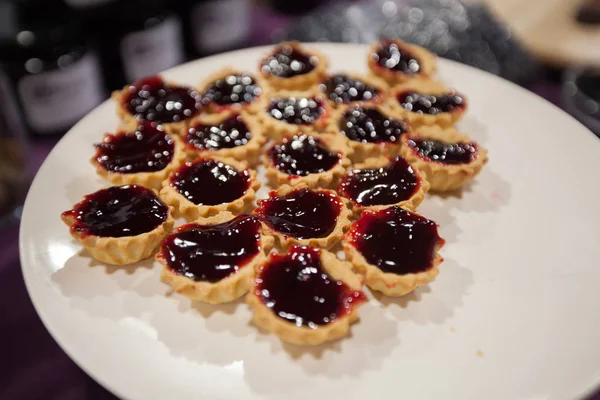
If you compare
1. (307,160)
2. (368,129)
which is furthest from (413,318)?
(368,129)

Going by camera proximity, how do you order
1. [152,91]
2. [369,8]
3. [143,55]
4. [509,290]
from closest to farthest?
[509,290] → [152,91] → [143,55] → [369,8]

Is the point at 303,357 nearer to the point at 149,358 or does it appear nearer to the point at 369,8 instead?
the point at 149,358

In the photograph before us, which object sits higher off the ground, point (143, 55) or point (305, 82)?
point (305, 82)

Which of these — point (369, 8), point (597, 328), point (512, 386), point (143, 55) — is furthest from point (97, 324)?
point (369, 8)

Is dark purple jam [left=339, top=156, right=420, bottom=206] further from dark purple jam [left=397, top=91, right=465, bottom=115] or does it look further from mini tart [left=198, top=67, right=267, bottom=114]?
mini tart [left=198, top=67, right=267, bottom=114]

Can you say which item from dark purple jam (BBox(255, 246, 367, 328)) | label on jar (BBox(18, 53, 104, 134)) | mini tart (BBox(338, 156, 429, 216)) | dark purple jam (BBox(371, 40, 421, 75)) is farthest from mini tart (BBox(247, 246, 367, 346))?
label on jar (BBox(18, 53, 104, 134))

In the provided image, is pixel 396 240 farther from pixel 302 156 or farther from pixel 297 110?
pixel 297 110
